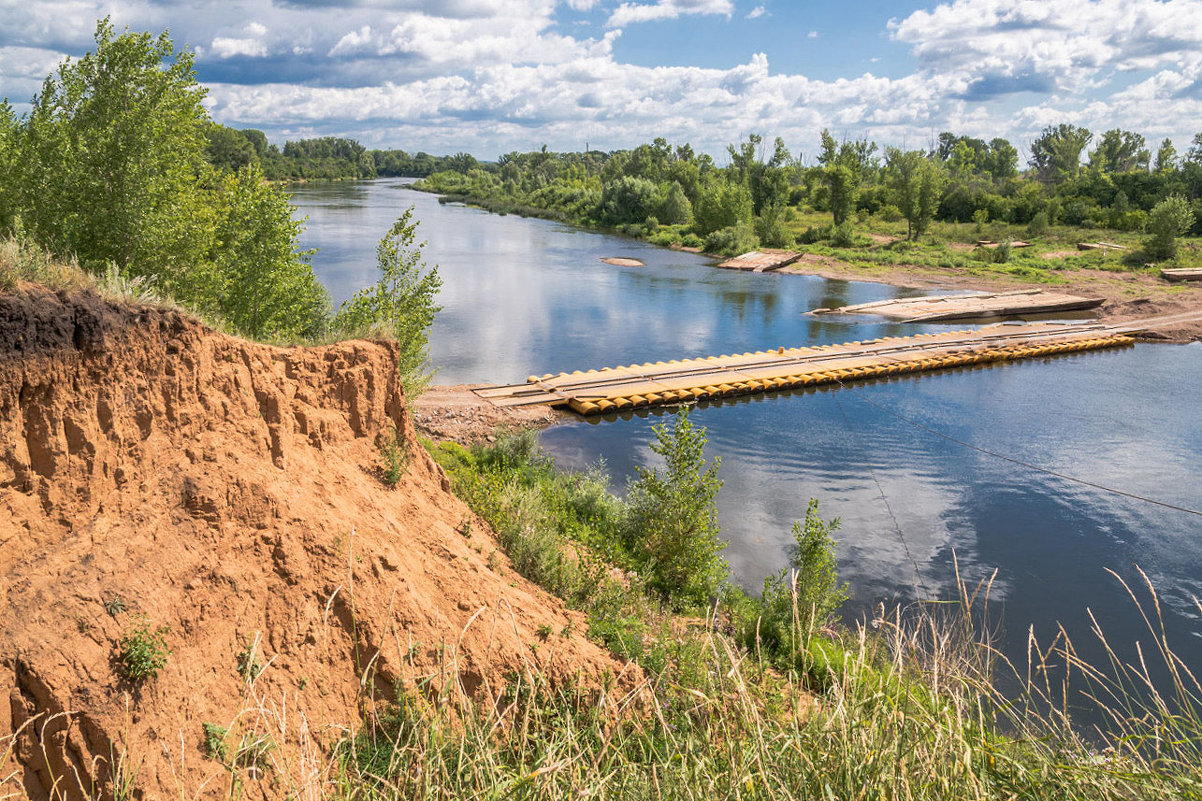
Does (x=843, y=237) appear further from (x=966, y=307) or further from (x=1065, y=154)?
(x=1065, y=154)

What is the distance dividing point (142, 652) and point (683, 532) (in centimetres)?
921

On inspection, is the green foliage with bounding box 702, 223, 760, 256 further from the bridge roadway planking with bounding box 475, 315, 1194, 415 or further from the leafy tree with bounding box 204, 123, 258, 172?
the leafy tree with bounding box 204, 123, 258, 172

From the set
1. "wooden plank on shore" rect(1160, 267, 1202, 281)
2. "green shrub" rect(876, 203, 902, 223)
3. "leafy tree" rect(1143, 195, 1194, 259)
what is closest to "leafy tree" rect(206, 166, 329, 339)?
"wooden plank on shore" rect(1160, 267, 1202, 281)

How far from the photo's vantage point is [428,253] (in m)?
58.3

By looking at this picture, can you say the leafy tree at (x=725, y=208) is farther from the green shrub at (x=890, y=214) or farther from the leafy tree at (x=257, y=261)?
the leafy tree at (x=257, y=261)

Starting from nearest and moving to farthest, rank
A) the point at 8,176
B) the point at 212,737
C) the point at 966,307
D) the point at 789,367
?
1. the point at 212,737
2. the point at 8,176
3. the point at 789,367
4. the point at 966,307

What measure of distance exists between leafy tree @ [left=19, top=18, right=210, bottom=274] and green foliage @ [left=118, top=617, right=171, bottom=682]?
7.46 m

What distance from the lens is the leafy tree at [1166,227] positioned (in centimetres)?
5347

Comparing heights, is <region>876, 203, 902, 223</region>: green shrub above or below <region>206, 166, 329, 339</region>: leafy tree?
above

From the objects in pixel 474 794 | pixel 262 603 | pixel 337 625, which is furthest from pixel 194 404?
pixel 474 794

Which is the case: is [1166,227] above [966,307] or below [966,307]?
above

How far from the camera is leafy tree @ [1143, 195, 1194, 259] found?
53469 mm

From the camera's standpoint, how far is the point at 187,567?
6797 mm

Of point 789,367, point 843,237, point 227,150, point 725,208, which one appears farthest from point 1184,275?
point 227,150
